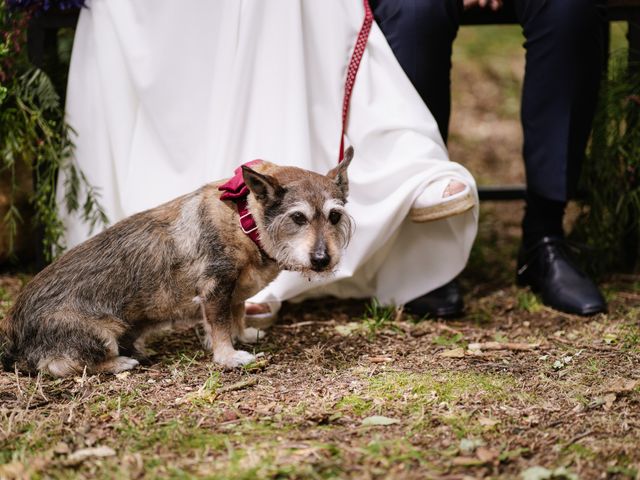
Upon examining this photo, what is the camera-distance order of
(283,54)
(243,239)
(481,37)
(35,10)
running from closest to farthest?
(243,239) → (283,54) → (35,10) → (481,37)

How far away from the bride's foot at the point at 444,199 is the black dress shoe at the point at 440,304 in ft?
1.60

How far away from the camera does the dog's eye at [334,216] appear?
9.76 ft

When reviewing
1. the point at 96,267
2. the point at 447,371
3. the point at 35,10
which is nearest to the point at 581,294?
the point at 447,371

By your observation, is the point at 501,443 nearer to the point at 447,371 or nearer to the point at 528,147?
the point at 447,371

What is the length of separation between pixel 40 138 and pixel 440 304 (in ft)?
7.06

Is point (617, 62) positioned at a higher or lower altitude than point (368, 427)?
higher

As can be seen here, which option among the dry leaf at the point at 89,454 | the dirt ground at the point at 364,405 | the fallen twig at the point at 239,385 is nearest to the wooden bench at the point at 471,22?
the dirt ground at the point at 364,405

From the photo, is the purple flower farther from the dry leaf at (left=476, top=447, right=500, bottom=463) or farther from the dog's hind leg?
the dry leaf at (left=476, top=447, right=500, bottom=463)

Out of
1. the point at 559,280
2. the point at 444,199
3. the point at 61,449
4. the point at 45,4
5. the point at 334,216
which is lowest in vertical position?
the point at 559,280

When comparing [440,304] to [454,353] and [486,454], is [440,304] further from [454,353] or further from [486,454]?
[486,454]

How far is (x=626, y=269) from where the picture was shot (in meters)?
4.56

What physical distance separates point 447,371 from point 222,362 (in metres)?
0.90

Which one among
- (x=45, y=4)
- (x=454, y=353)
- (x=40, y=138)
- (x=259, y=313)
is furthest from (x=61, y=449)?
(x=45, y=4)

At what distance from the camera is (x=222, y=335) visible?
10.4 ft
